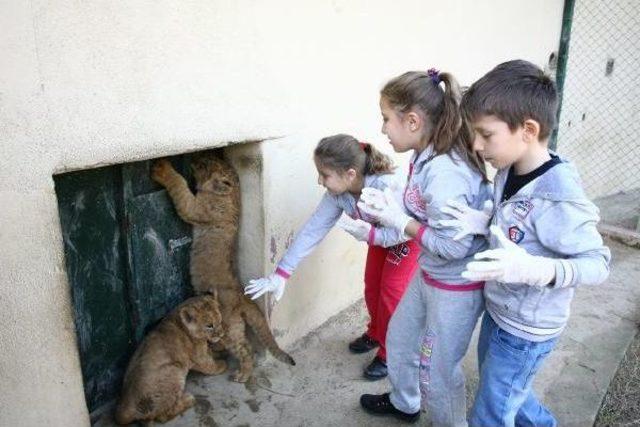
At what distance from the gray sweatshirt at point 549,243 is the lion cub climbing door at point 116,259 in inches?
71.7

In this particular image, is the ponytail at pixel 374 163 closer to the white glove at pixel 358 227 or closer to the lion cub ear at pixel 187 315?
the white glove at pixel 358 227

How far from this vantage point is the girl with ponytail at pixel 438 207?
2139 mm

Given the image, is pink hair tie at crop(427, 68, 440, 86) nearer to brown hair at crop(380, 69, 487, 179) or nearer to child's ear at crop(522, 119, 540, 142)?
brown hair at crop(380, 69, 487, 179)

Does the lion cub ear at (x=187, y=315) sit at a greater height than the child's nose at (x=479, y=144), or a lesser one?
lesser

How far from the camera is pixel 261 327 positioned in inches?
124

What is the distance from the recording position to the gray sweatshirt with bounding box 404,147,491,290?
2.11m

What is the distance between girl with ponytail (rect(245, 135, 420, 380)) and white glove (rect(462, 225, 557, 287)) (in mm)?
663

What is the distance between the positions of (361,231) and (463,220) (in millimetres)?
748

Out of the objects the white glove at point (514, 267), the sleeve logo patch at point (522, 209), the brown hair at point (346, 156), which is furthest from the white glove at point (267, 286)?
the sleeve logo patch at point (522, 209)

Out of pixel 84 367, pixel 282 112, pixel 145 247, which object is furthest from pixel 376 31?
pixel 84 367

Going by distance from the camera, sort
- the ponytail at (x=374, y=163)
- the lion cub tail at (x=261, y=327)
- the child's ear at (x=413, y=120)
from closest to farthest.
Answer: the child's ear at (x=413, y=120) → the ponytail at (x=374, y=163) → the lion cub tail at (x=261, y=327)

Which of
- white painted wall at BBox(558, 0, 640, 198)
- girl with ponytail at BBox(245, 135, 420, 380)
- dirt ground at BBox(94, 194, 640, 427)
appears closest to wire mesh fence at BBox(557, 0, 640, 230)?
white painted wall at BBox(558, 0, 640, 198)

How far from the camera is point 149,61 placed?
217 centimetres

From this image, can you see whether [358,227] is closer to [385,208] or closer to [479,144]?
[385,208]
